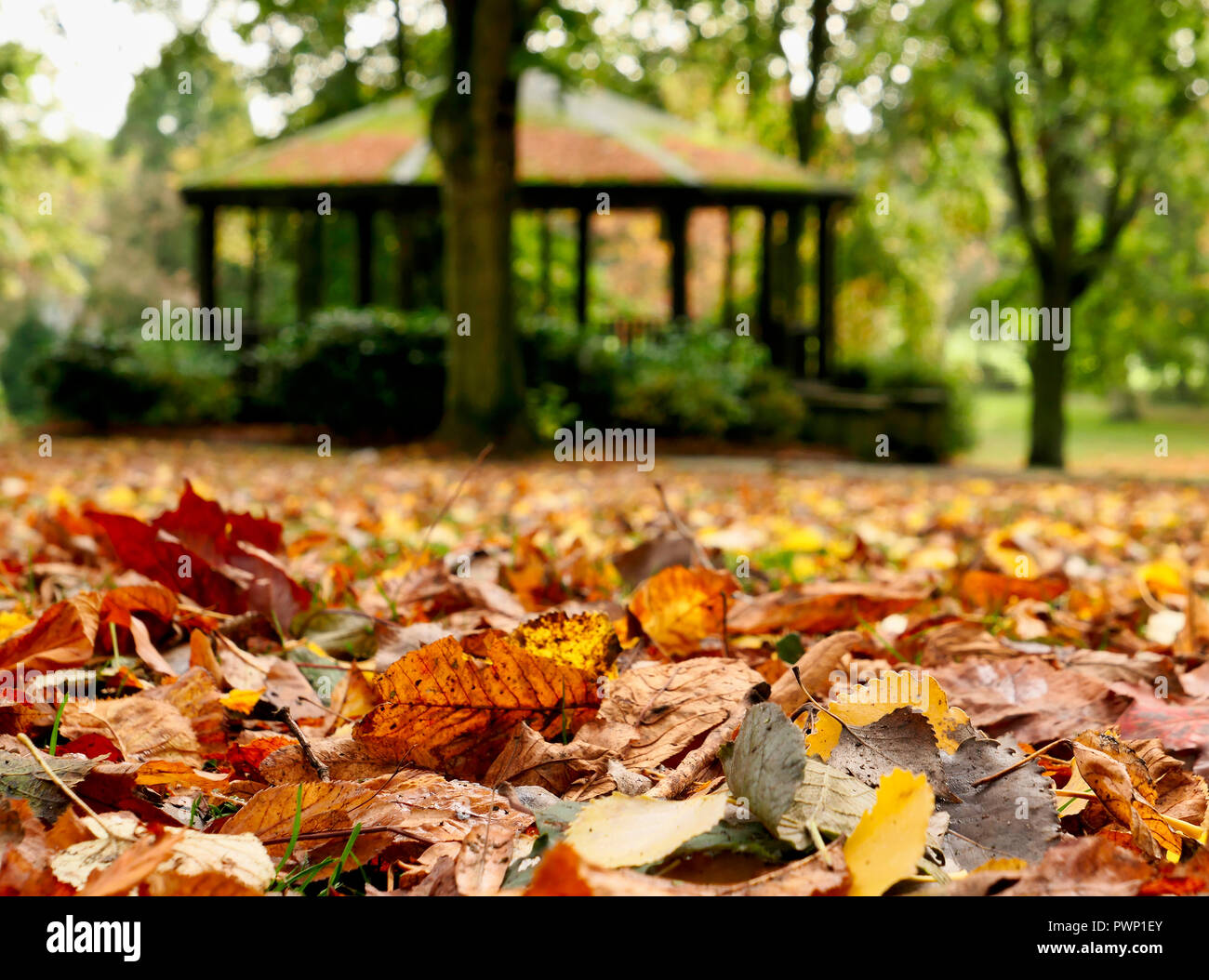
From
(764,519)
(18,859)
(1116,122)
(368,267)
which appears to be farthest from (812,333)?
(18,859)

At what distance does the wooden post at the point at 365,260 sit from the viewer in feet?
63.1

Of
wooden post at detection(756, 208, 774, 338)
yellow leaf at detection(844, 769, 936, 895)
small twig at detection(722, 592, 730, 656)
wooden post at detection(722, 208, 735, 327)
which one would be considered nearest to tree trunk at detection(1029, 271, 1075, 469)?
wooden post at detection(756, 208, 774, 338)

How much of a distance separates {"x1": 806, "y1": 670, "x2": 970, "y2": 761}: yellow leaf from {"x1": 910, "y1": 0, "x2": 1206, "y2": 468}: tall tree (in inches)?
562

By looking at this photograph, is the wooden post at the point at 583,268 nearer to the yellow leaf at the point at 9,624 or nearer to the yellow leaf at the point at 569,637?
the yellow leaf at the point at 9,624

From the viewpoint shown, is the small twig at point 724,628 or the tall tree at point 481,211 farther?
the tall tree at point 481,211

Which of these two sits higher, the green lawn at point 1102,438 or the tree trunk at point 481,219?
the tree trunk at point 481,219

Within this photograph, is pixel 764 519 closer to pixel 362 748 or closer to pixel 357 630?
pixel 357 630

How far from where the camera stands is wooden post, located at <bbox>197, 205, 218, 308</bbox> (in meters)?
19.5

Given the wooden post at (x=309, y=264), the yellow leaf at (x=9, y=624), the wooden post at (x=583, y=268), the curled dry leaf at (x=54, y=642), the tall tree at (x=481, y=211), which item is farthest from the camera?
the wooden post at (x=309, y=264)

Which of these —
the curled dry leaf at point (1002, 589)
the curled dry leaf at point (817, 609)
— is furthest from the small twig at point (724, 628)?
the curled dry leaf at point (1002, 589)

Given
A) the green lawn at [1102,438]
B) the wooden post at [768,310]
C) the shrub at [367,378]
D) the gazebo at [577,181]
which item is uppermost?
the gazebo at [577,181]

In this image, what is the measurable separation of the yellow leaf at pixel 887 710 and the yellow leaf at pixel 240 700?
67 cm

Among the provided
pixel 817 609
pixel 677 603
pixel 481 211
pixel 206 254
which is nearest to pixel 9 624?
pixel 677 603
